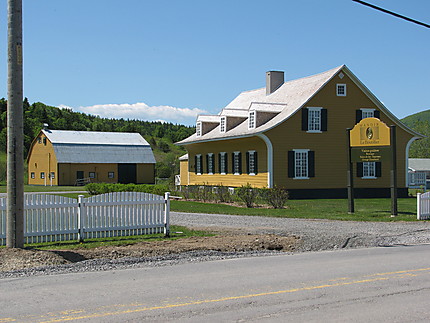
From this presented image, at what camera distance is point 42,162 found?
208 feet

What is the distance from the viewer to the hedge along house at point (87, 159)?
60500 mm

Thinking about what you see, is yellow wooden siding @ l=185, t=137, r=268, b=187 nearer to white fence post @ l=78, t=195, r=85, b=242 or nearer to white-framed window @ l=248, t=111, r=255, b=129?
white-framed window @ l=248, t=111, r=255, b=129

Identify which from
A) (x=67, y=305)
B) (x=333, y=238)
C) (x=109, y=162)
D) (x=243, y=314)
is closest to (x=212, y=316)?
(x=243, y=314)

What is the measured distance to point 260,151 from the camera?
3581cm

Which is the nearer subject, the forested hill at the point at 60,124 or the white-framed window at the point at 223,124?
the white-framed window at the point at 223,124

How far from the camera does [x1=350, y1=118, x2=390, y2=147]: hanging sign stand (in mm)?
23656

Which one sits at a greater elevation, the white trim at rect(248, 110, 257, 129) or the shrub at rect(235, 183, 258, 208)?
the white trim at rect(248, 110, 257, 129)

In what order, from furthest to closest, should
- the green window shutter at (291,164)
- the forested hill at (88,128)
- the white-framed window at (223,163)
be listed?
the forested hill at (88,128)
the white-framed window at (223,163)
the green window shutter at (291,164)

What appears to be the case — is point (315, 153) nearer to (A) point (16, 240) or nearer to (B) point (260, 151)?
(B) point (260, 151)

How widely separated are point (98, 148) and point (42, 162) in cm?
625

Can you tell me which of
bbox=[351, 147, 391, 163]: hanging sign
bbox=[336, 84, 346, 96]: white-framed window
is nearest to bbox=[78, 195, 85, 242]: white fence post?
bbox=[351, 147, 391, 163]: hanging sign

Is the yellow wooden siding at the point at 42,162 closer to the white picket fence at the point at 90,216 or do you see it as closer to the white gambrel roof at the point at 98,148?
the white gambrel roof at the point at 98,148

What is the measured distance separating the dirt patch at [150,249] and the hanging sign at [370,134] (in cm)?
1022

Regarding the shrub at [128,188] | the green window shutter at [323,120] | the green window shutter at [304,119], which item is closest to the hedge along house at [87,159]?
the shrub at [128,188]
